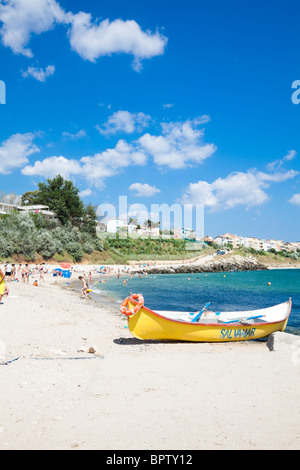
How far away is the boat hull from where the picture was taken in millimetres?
9859

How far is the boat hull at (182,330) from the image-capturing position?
986 centimetres

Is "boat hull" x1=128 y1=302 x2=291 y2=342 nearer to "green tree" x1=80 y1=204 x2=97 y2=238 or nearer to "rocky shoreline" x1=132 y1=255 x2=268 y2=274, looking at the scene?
"rocky shoreline" x1=132 y1=255 x2=268 y2=274

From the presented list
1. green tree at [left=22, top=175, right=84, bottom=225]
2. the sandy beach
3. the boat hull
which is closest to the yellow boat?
the boat hull

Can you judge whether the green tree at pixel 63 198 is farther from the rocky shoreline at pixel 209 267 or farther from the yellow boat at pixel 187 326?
Result: the yellow boat at pixel 187 326

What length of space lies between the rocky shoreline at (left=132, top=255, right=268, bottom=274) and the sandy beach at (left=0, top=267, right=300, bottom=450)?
44774 mm

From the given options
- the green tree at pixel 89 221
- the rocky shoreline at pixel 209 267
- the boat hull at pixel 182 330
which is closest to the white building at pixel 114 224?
the green tree at pixel 89 221

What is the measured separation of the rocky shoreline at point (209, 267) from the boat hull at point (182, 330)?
4281 cm

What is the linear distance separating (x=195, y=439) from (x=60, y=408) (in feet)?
7.34

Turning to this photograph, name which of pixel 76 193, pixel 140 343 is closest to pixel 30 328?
pixel 140 343

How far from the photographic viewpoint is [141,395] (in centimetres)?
586

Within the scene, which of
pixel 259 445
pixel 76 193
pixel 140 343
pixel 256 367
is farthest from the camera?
pixel 76 193

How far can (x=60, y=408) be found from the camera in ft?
16.8

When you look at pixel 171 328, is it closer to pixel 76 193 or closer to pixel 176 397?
pixel 176 397

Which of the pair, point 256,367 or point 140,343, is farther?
point 140,343
